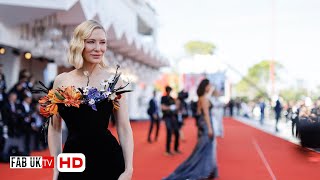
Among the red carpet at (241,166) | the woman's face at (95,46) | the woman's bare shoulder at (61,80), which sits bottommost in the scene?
the red carpet at (241,166)

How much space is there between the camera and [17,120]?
886 cm

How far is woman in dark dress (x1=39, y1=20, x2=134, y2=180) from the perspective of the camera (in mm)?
2139

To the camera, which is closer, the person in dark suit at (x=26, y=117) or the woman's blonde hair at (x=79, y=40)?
the woman's blonde hair at (x=79, y=40)

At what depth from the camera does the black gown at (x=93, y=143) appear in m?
2.14

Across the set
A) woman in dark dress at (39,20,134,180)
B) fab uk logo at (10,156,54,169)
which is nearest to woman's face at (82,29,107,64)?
woman in dark dress at (39,20,134,180)

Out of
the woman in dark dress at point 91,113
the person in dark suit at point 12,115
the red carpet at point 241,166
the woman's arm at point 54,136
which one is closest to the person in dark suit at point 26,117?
the person in dark suit at point 12,115

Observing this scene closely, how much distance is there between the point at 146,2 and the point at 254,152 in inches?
875

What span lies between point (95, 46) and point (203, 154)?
477 cm

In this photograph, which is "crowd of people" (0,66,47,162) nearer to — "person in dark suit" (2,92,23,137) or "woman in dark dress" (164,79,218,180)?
"person in dark suit" (2,92,23,137)

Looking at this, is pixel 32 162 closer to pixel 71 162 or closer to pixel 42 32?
pixel 71 162

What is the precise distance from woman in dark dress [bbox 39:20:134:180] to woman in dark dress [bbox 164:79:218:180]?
4509mm

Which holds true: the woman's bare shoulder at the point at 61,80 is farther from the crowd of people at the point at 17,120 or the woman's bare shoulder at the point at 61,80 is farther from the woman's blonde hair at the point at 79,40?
the crowd of people at the point at 17,120

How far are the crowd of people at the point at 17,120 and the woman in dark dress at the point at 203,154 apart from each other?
107 inches

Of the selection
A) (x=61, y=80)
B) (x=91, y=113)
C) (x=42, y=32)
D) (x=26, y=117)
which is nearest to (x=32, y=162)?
(x=61, y=80)
